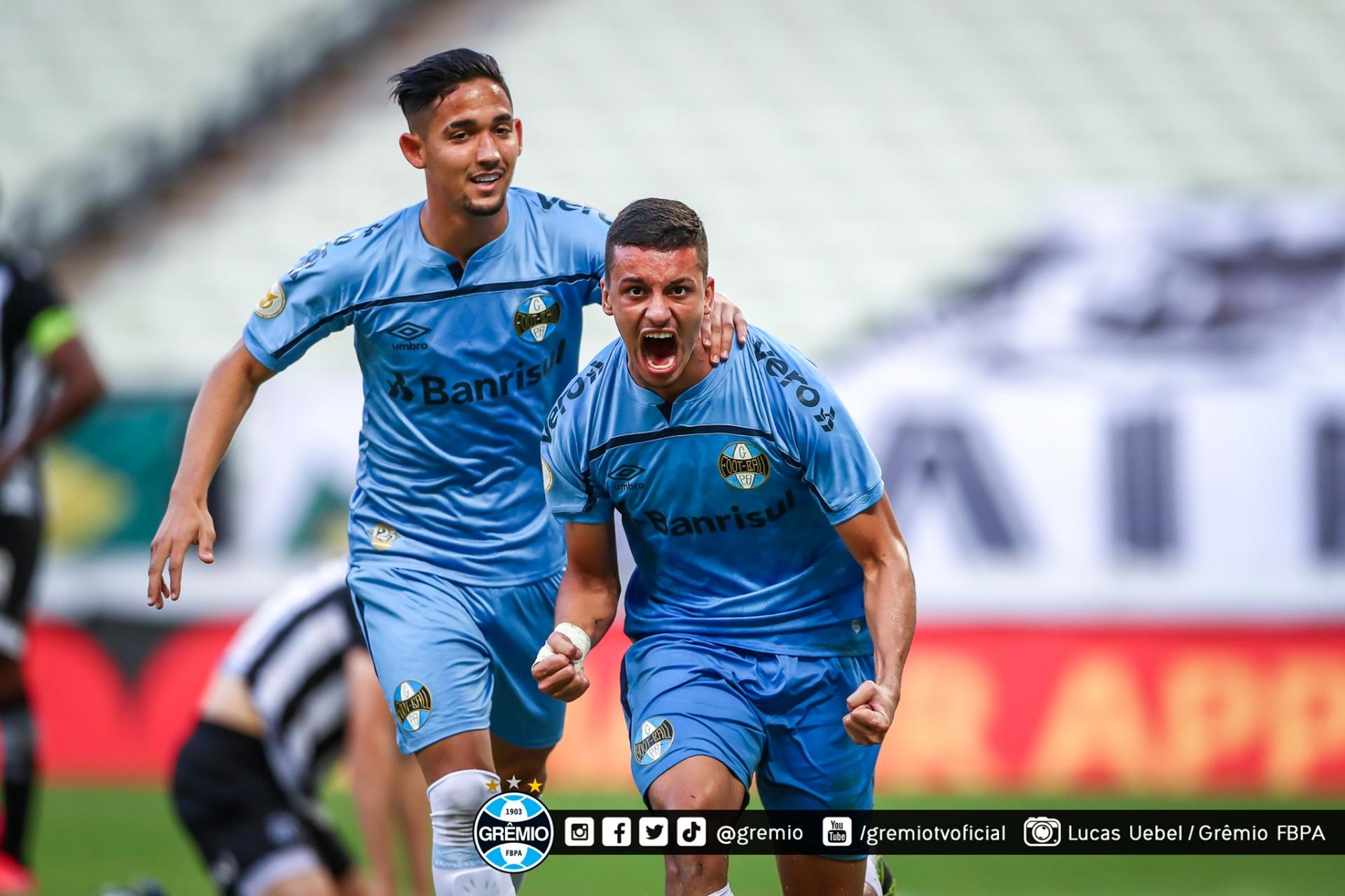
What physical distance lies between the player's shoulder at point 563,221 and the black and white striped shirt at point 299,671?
1.98 m

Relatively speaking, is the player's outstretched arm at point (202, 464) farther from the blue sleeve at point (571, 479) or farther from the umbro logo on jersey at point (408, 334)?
the blue sleeve at point (571, 479)

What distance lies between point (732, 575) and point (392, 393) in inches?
45.8

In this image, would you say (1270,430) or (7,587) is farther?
(1270,430)

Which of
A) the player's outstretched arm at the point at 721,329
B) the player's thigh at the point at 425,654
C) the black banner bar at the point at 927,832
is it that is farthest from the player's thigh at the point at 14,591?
the player's outstretched arm at the point at 721,329

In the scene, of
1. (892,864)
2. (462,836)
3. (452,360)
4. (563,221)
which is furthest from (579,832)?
(892,864)

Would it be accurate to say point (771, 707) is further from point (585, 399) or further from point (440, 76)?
point (440, 76)

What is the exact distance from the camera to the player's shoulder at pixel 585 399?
455 cm

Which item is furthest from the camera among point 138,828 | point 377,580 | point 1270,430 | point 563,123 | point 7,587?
point 563,123

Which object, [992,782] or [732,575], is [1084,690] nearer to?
[992,782]

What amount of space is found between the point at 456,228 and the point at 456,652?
48.4 inches

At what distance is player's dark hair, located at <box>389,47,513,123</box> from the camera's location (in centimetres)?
471

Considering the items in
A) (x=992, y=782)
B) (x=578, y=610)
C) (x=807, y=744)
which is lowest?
(x=992, y=782)

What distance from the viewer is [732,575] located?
4.64 m

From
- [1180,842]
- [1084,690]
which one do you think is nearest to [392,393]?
[1180,842]
